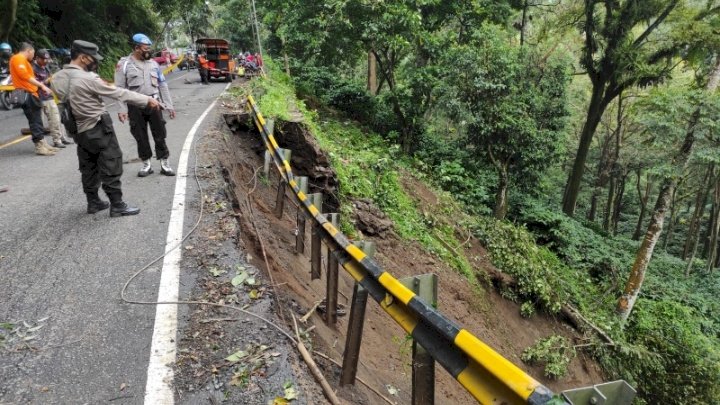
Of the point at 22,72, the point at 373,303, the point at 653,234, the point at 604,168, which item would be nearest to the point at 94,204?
the point at 373,303

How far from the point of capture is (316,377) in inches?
118

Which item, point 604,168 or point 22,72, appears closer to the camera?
point 22,72

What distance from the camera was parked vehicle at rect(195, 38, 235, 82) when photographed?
80.6 feet

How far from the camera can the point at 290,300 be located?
407cm

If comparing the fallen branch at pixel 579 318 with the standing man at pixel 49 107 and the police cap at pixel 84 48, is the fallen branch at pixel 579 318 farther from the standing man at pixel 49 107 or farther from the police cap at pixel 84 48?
the standing man at pixel 49 107

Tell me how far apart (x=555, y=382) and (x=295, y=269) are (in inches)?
235

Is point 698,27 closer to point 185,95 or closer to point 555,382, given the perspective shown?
point 555,382

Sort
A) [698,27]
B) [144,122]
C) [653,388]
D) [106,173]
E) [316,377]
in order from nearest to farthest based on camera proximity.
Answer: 1. [316,377]
2. [106,173]
3. [144,122]
4. [653,388]
5. [698,27]

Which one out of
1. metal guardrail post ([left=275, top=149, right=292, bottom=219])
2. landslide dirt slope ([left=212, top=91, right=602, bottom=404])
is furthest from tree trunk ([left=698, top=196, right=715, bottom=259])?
metal guardrail post ([left=275, top=149, right=292, bottom=219])

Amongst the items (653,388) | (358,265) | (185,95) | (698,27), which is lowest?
(653,388)

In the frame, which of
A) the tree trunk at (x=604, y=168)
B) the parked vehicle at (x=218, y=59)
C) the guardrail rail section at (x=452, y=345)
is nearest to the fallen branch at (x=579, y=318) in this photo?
the guardrail rail section at (x=452, y=345)

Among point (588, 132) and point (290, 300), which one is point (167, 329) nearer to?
point (290, 300)

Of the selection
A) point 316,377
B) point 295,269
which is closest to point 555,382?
point 295,269

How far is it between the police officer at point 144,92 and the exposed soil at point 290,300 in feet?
2.88
